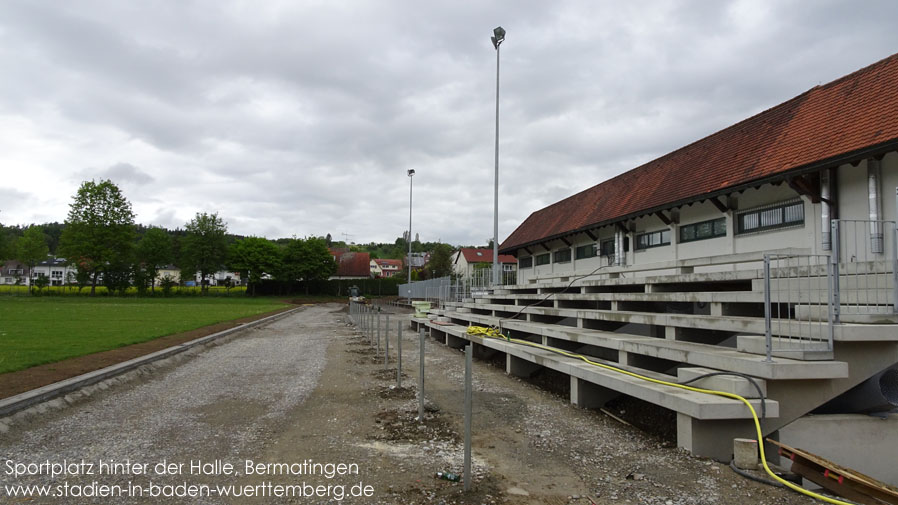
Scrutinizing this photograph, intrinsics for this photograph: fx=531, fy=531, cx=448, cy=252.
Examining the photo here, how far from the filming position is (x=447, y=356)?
46.1ft

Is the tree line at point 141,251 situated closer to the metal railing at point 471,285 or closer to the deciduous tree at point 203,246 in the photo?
the deciduous tree at point 203,246

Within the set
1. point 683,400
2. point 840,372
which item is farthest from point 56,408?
point 840,372

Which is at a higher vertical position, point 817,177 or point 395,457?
point 817,177

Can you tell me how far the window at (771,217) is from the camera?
10.7 metres

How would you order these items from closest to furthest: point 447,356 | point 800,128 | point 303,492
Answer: point 303,492, point 800,128, point 447,356

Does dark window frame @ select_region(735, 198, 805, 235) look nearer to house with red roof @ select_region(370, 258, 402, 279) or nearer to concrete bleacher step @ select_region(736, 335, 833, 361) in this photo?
concrete bleacher step @ select_region(736, 335, 833, 361)

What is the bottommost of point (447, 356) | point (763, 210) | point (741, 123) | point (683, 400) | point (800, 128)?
point (447, 356)

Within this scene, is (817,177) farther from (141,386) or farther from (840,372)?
(141,386)

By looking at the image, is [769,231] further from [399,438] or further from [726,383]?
A: [399,438]

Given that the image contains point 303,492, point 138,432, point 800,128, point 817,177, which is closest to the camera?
point 303,492

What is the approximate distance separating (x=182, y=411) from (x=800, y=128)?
503 inches

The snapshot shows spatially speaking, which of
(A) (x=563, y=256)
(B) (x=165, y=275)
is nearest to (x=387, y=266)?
(B) (x=165, y=275)

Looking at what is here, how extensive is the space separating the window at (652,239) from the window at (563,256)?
16.3 feet

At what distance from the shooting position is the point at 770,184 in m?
11.3
